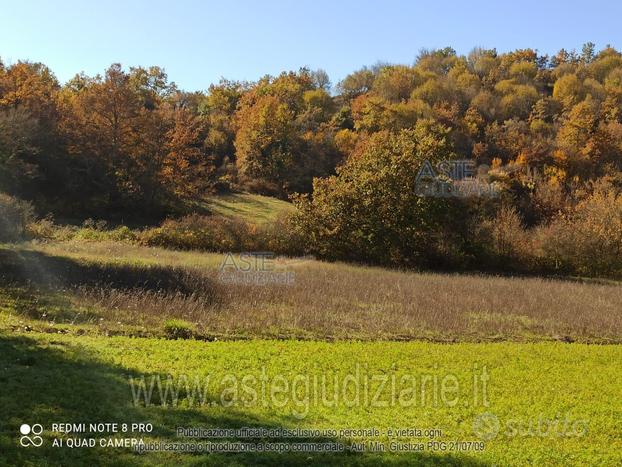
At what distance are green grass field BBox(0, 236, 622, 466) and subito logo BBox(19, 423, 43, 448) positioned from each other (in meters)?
0.07

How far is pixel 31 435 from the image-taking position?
5746 millimetres

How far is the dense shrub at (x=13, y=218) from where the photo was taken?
27219 millimetres

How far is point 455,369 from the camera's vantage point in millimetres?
10781

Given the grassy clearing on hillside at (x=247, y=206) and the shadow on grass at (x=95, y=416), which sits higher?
the grassy clearing on hillside at (x=247, y=206)

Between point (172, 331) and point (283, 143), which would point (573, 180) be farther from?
point (172, 331)

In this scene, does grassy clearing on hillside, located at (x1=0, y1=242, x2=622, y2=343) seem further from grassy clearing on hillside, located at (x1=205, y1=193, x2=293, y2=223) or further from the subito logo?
grassy clearing on hillside, located at (x1=205, y1=193, x2=293, y2=223)

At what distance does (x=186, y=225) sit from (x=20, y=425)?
1193 inches

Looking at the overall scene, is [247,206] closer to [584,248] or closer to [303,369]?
[584,248]

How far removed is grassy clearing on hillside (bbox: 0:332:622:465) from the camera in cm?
627

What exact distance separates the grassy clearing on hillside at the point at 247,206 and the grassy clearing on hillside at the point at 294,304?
76.1ft

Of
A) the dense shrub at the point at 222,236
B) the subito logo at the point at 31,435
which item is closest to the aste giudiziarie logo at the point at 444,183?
the dense shrub at the point at 222,236

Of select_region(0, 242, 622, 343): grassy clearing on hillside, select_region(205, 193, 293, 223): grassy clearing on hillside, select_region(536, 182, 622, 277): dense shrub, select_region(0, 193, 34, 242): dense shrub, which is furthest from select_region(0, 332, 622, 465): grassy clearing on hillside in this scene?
select_region(205, 193, 293, 223): grassy clearing on hillside

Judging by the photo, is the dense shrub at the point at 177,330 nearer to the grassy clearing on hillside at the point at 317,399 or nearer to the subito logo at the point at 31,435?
Result: the grassy clearing on hillside at the point at 317,399

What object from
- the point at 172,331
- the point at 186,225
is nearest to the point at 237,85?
the point at 186,225
